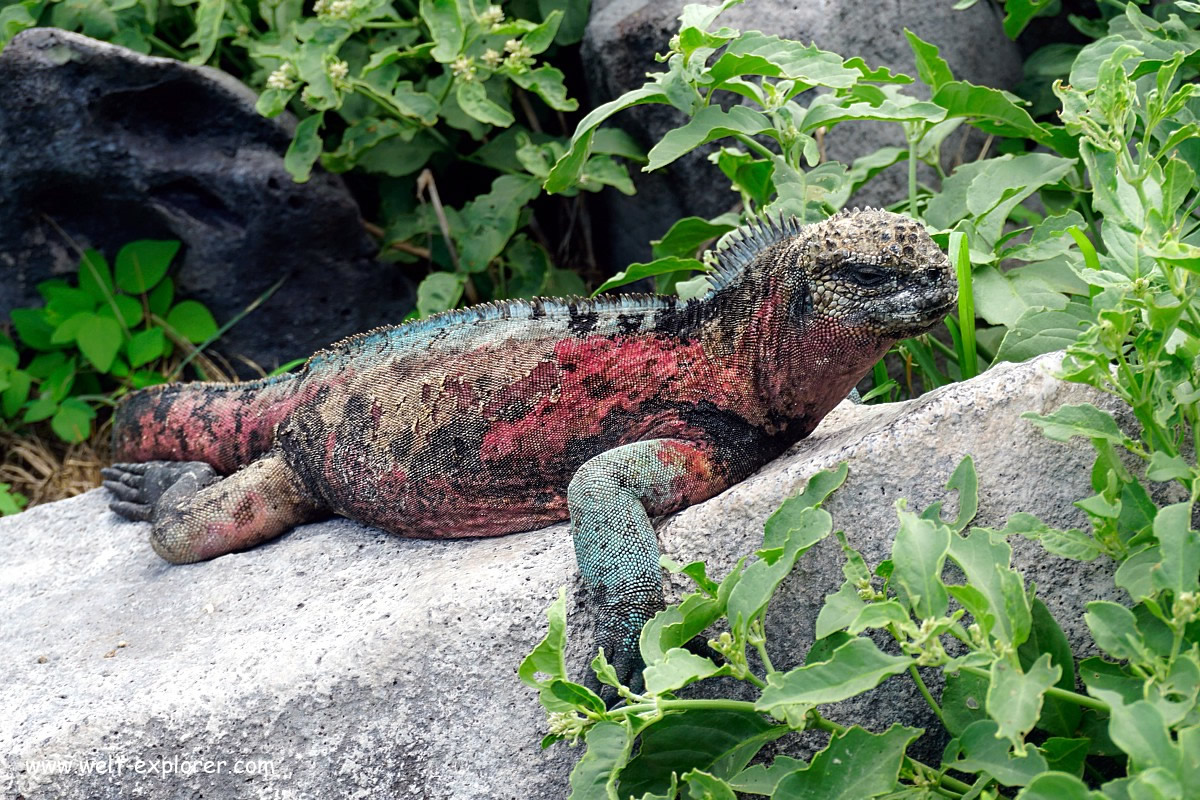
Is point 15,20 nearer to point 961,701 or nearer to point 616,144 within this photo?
point 616,144

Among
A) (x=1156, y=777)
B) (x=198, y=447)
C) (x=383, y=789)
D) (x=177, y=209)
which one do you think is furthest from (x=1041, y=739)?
(x=177, y=209)

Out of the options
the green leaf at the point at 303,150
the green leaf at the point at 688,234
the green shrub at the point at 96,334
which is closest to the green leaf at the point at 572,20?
the green leaf at the point at 303,150

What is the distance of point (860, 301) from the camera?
294 centimetres

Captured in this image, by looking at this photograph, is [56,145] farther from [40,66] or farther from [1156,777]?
[1156,777]

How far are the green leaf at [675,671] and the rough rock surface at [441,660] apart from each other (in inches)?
21.5

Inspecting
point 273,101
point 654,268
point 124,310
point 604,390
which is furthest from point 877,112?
point 124,310

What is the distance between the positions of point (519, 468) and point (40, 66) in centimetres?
323

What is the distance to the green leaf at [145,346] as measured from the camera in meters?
5.53

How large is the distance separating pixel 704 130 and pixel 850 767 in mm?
1892

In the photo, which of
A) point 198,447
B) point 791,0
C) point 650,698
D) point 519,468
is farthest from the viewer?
point 791,0

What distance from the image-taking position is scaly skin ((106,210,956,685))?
2916 mm

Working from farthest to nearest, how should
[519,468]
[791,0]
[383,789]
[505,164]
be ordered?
[505,164] → [791,0] → [519,468] → [383,789]

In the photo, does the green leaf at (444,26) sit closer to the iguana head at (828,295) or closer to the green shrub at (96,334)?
the green shrub at (96,334)

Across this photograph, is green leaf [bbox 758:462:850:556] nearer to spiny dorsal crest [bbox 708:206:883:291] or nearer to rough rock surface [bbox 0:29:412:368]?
spiny dorsal crest [bbox 708:206:883:291]
